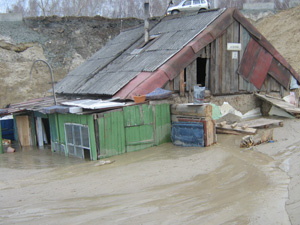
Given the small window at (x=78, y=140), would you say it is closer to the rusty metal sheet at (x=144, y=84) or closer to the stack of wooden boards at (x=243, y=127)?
the rusty metal sheet at (x=144, y=84)

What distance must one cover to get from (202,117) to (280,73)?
7.35 meters

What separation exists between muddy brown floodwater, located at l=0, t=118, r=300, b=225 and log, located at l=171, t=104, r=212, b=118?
1263 millimetres

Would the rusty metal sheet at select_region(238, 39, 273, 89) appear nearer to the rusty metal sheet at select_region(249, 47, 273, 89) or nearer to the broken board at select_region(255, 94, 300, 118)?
the rusty metal sheet at select_region(249, 47, 273, 89)

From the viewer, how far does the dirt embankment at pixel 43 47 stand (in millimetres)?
27641

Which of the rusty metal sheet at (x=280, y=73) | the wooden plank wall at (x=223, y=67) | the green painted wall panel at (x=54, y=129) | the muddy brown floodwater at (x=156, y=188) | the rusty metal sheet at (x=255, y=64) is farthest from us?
the rusty metal sheet at (x=280, y=73)

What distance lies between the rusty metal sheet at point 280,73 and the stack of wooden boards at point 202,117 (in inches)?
256

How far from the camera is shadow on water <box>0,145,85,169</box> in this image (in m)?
11.6

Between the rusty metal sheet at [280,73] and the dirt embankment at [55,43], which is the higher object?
the dirt embankment at [55,43]

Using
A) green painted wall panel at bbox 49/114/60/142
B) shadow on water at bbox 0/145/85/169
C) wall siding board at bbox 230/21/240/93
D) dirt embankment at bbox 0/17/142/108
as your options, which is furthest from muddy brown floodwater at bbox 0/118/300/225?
dirt embankment at bbox 0/17/142/108

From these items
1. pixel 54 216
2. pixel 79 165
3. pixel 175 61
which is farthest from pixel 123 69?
pixel 54 216

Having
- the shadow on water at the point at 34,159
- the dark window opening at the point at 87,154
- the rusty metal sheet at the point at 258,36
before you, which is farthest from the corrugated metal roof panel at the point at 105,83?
the rusty metal sheet at the point at 258,36

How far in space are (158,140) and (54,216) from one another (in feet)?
20.9

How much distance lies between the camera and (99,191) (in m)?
7.98

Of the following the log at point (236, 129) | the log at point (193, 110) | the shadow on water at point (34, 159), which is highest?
the log at point (193, 110)
